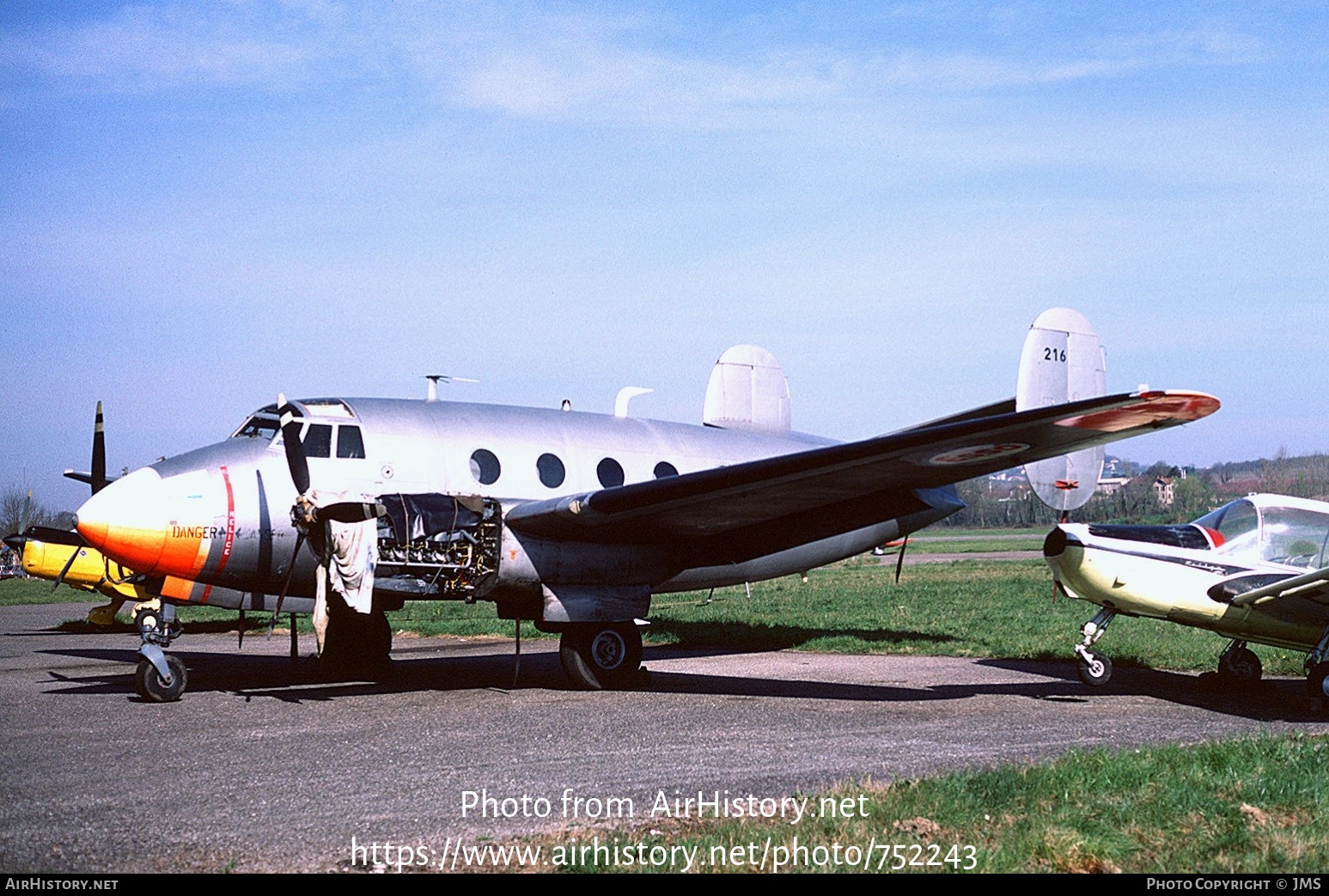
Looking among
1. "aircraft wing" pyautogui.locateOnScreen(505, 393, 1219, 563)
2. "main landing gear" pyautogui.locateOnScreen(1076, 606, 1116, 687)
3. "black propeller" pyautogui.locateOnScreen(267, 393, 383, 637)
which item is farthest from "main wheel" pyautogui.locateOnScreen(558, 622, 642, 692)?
"main landing gear" pyautogui.locateOnScreen(1076, 606, 1116, 687)

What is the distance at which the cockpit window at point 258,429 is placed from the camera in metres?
13.3

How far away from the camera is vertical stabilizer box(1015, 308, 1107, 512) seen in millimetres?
14281

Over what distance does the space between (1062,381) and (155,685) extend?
11.1 m

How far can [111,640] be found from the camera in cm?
2178

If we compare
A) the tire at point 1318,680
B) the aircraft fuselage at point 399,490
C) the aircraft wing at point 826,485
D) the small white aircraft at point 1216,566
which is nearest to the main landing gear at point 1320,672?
the tire at point 1318,680

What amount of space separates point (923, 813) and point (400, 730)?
535cm

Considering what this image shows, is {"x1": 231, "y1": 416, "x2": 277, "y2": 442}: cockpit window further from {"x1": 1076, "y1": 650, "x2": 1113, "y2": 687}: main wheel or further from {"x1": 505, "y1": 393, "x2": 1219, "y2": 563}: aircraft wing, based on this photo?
{"x1": 1076, "y1": 650, "x2": 1113, "y2": 687}: main wheel

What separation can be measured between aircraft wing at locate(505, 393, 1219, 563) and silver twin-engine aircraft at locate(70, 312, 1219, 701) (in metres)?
0.03

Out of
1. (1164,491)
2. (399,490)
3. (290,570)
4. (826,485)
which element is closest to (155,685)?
(290,570)

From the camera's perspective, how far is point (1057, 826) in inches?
265

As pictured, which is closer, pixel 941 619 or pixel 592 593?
pixel 592 593

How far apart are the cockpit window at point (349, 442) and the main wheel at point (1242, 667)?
33.3ft
